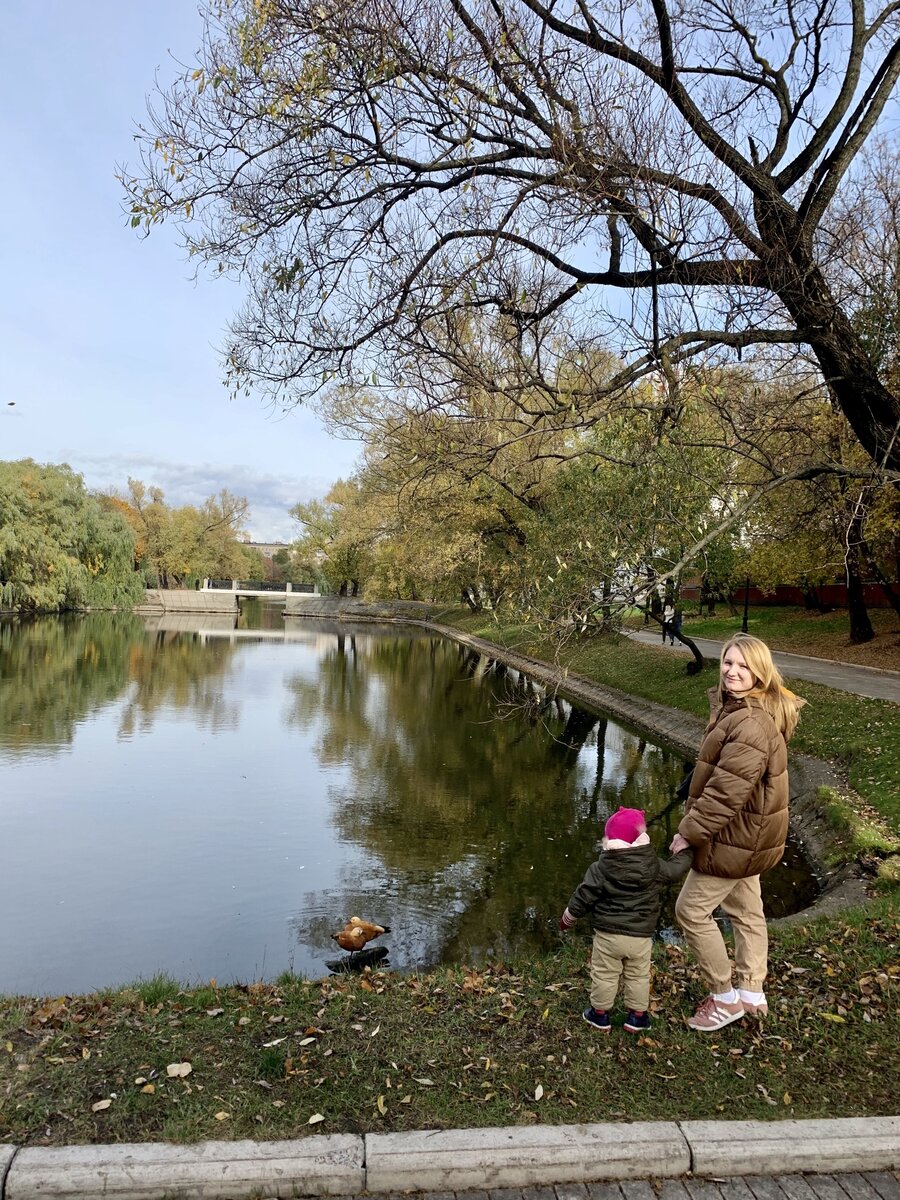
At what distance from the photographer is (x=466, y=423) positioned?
11.4 meters

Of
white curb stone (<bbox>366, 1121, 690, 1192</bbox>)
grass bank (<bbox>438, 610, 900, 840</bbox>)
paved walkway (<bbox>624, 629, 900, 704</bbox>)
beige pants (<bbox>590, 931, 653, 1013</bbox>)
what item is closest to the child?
beige pants (<bbox>590, 931, 653, 1013</bbox>)

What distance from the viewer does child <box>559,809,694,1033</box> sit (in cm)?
426

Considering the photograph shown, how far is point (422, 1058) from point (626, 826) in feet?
4.83

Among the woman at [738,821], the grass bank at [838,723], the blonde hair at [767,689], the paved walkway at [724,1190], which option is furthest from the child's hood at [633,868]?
the grass bank at [838,723]

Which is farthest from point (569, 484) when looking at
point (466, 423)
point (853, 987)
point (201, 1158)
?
point (201, 1158)

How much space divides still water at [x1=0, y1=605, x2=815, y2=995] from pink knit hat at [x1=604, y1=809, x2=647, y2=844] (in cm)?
355

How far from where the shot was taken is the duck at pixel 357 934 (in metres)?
7.22

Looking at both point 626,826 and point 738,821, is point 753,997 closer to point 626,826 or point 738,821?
point 738,821

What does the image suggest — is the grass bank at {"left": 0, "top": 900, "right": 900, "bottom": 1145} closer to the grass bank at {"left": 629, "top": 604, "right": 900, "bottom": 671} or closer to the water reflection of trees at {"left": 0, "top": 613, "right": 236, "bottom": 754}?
the water reflection of trees at {"left": 0, "top": 613, "right": 236, "bottom": 754}

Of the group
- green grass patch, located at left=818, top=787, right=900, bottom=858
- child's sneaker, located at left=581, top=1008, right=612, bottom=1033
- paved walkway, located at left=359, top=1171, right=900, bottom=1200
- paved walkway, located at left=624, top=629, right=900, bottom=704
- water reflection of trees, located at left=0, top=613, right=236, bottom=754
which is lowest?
water reflection of trees, located at left=0, top=613, right=236, bottom=754

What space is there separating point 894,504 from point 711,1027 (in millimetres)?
19114

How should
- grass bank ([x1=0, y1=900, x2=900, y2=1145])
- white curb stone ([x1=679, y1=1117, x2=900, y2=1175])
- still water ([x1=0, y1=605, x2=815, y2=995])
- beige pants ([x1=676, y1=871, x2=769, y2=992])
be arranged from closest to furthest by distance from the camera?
white curb stone ([x1=679, y1=1117, x2=900, y2=1175]) < grass bank ([x1=0, y1=900, x2=900, y2=1145]) < beige pants ([x1=676, y1=871, x2=769, y2=992]) < still water ([x1=0, y1=605, x2=815, y2=995])

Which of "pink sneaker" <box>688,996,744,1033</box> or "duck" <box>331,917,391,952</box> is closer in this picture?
"pink sneaker" <box>688,996,744,1033</box>

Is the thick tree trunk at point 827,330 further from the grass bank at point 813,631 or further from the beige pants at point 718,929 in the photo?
the grass bank at point 813,631
